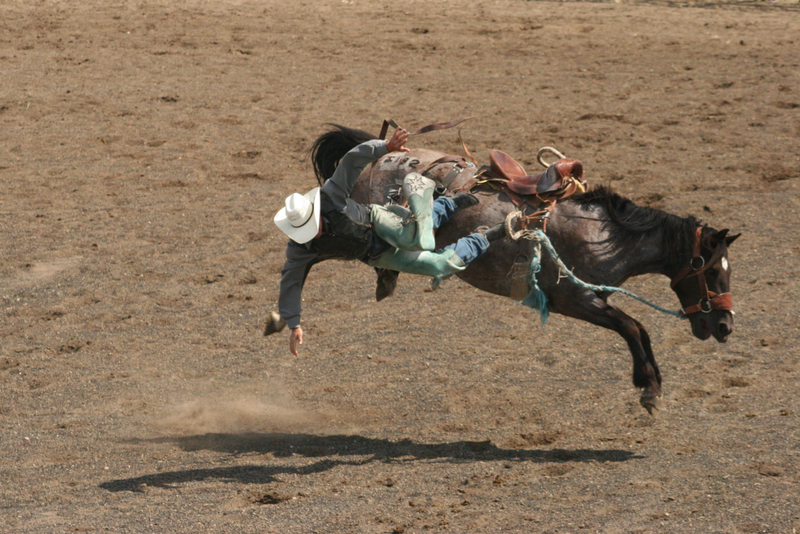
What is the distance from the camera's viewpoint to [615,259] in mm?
5016

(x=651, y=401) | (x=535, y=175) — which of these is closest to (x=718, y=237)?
(x=651, y=401)

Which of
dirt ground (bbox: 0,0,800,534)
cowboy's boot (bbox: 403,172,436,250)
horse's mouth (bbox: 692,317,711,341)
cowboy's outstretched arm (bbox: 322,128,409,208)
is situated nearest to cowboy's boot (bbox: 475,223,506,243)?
cowboy's boot (bbox: 403,172,436,250)

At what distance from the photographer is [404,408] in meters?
5.37

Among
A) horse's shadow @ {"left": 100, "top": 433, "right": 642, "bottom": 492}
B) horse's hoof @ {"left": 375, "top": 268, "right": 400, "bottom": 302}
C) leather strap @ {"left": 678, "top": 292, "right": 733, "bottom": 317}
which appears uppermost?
leather strap @ {"left": 678, "top": 292, "right": 733, "bottom": 317}

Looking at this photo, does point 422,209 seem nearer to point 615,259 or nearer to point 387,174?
point 387,174

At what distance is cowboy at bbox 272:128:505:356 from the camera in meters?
4.59

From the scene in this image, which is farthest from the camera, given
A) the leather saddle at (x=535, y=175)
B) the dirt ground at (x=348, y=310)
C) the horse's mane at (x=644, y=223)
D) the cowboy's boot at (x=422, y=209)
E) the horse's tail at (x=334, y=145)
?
the horse's tail at (x=334, y=145)

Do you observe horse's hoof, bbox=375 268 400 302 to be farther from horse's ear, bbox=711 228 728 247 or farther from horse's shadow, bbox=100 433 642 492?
horse's ear, bbox=711 228 728 247

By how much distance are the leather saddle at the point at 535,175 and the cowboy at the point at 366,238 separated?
1.80 feet

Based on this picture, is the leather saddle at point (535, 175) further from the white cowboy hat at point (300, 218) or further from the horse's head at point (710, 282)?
the white cowboy hat at point (300, 218)

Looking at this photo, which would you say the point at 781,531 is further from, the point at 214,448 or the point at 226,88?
the point at 226,88

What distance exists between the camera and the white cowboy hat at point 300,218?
437 cm

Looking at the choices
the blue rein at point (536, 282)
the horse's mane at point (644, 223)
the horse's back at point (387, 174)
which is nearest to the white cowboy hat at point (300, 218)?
the horse's back at point (387, 174)

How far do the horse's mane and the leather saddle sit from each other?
0.19 m
